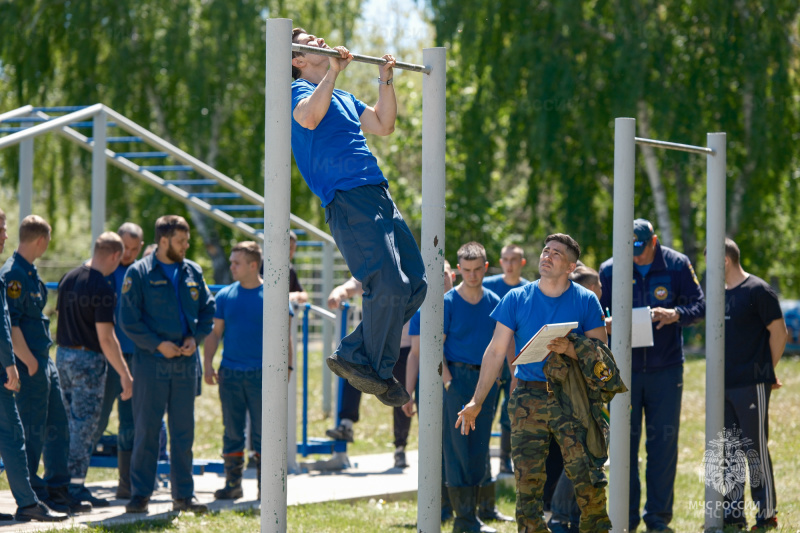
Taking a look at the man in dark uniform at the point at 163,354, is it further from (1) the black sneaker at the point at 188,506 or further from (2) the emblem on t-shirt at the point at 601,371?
(2) the emblem on t-shirt at the point at 601,371

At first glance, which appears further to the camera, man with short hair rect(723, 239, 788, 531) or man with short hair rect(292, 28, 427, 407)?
man with short hair rect(723, 239, 788, 531)

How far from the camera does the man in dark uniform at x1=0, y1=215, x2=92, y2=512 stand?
586 cm

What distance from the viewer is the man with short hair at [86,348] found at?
6379 millimetres

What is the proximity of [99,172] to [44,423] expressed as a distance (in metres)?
2.67

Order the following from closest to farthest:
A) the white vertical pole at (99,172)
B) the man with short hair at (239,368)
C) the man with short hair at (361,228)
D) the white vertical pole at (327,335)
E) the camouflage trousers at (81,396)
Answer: the man with short hair at (361,228)
the camouflage trousers at (81,396)
the man with short hair at (239,368)
the white vertical pole at (99,172)
the white vertical pole at (327,335)

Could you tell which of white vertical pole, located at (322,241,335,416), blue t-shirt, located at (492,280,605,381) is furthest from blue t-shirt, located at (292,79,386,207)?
white vertical pole, located at (322,241,335,416)

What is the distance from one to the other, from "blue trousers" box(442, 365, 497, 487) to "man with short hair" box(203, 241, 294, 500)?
1.35 meters

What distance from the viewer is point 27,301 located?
595 centimetres

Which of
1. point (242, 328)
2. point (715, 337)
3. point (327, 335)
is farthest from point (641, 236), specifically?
point (327, 335)

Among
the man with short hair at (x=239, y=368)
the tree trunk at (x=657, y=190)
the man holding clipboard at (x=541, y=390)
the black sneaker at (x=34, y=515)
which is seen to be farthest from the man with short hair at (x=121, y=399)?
the tree trunk at (x=657, y=190)

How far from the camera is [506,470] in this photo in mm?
8117

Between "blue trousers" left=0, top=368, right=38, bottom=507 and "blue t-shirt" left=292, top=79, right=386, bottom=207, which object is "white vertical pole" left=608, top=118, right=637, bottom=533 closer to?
"blue t-shirt" left=292, top=79, right=386, bottom=207

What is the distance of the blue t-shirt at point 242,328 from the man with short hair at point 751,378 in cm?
331

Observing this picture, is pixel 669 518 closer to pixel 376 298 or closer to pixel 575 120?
pixel 376 298
